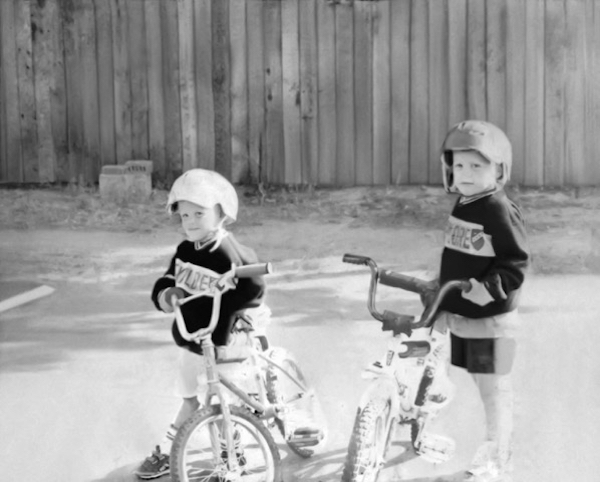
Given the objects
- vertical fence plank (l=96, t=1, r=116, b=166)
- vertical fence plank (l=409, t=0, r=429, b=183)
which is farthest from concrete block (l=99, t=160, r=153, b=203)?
vertical fence plank (l=409, t=0, r=429, b=183)

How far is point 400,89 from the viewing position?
354 inches

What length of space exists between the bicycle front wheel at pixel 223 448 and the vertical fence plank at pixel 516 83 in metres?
5.76

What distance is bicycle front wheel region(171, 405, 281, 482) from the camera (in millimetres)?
3285

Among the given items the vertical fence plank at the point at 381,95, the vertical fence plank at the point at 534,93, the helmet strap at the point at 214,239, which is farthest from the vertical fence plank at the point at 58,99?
the helmet strap at the point at 214,239

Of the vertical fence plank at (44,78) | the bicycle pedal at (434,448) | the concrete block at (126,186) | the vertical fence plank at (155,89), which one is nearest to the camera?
the bicycle pedal at (434,448)

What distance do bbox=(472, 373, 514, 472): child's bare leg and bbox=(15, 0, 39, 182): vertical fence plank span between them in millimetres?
6690

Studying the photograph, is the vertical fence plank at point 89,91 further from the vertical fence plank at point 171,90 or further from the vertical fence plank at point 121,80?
the vertical fence plank at point 171,90

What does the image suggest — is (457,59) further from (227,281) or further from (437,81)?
(227,281)

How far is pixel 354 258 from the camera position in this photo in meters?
3.42

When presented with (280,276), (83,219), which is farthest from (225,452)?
(83,219)

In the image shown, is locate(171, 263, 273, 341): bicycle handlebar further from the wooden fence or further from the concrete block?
the wooden fence

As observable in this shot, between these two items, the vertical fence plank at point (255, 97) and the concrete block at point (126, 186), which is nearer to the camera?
the concrete block at point (126, 186)

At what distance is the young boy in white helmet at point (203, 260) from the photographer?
11.0ft

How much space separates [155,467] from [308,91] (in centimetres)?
569
